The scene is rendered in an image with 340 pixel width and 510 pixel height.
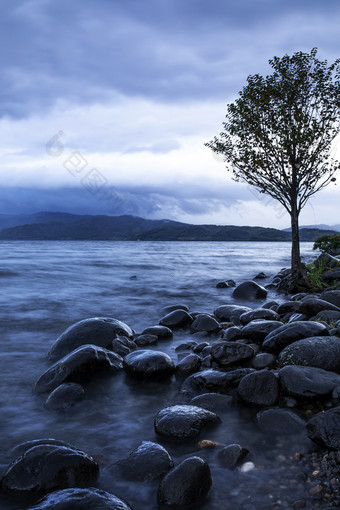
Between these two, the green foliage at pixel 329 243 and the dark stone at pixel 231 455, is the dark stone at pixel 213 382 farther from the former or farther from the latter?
the green foliage at pixel 329 243

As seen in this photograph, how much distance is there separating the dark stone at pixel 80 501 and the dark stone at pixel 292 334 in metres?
4.01

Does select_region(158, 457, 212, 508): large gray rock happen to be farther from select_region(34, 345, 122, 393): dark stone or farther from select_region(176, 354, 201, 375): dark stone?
select_region(34, 345, 122, 393): dark stone

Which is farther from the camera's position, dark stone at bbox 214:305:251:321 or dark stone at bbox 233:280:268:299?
dark stone at bbox 233:280:268:299

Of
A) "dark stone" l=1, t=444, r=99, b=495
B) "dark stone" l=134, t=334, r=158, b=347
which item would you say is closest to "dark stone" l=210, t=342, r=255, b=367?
"dark stone" l=134, t=334, r=158, b=347

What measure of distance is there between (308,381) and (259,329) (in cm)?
252

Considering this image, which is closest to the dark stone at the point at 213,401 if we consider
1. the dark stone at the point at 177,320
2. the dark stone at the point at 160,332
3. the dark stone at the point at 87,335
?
the dark stone at the point at 87,335

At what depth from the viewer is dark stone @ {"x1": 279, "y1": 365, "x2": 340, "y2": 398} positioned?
4395mm

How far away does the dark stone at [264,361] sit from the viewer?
223 inches

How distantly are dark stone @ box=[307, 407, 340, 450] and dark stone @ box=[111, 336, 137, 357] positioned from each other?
3.97 meters

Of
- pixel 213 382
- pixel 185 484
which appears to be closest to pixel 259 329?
pixel 213 382

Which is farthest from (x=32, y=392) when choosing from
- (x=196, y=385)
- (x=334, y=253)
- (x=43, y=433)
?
(x=334, y=253)

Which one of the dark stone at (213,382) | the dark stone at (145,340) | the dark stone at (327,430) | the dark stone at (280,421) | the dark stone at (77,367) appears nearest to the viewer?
the dark stone at (327,430)

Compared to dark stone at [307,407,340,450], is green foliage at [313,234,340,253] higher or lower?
higher

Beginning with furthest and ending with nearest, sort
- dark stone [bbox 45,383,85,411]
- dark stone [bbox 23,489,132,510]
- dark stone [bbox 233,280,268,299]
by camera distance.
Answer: dark stone [bbox 233,280,268,299] < dark stone [bbox 45,383,85,411] < dark stone [bbox 23,489,132,510]
